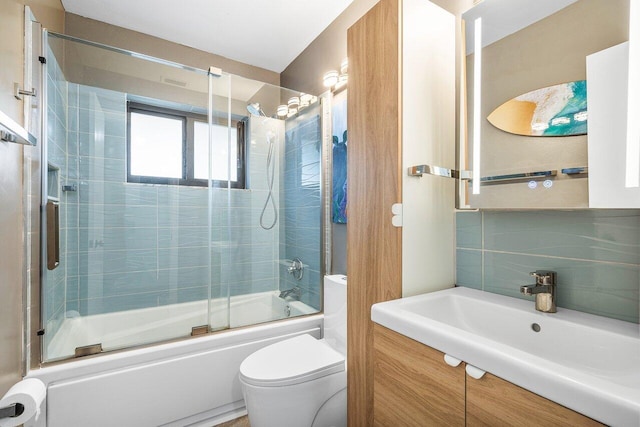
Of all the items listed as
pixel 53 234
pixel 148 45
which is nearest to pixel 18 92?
pixel 53 234

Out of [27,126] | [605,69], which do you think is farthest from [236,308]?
[605,69]

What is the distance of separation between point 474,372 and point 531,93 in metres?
0.94

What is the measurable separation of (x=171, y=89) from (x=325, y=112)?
1.10 m

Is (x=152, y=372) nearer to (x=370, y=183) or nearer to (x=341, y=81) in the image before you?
(x=370, y=183)

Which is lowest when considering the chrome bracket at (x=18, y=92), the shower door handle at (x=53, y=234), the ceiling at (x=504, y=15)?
the shower door handle at (x=53, y=234)

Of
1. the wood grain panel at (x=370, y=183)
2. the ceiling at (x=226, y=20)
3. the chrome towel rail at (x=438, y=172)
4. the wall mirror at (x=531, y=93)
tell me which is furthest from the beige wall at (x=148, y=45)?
the chrome towel rail at (x=438, y=172)

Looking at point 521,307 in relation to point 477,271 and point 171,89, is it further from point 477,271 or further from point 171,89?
point 171,89

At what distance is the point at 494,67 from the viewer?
45.7 inches

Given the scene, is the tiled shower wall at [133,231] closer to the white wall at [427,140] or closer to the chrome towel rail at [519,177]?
the white wall at [427,140]

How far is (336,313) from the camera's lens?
1769 millimetres

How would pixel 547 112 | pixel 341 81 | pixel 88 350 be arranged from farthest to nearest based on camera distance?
pixel 341 81 < pixel 88 350 < pixel 547 112

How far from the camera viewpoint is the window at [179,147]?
206 centimetres

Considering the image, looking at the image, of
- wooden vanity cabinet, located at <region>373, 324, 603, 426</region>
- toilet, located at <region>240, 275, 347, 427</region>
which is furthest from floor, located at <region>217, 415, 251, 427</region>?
wooden vanity cabinet, located at <region>373, 324, 603, 426</region>

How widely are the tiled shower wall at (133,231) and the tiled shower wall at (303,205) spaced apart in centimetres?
23
